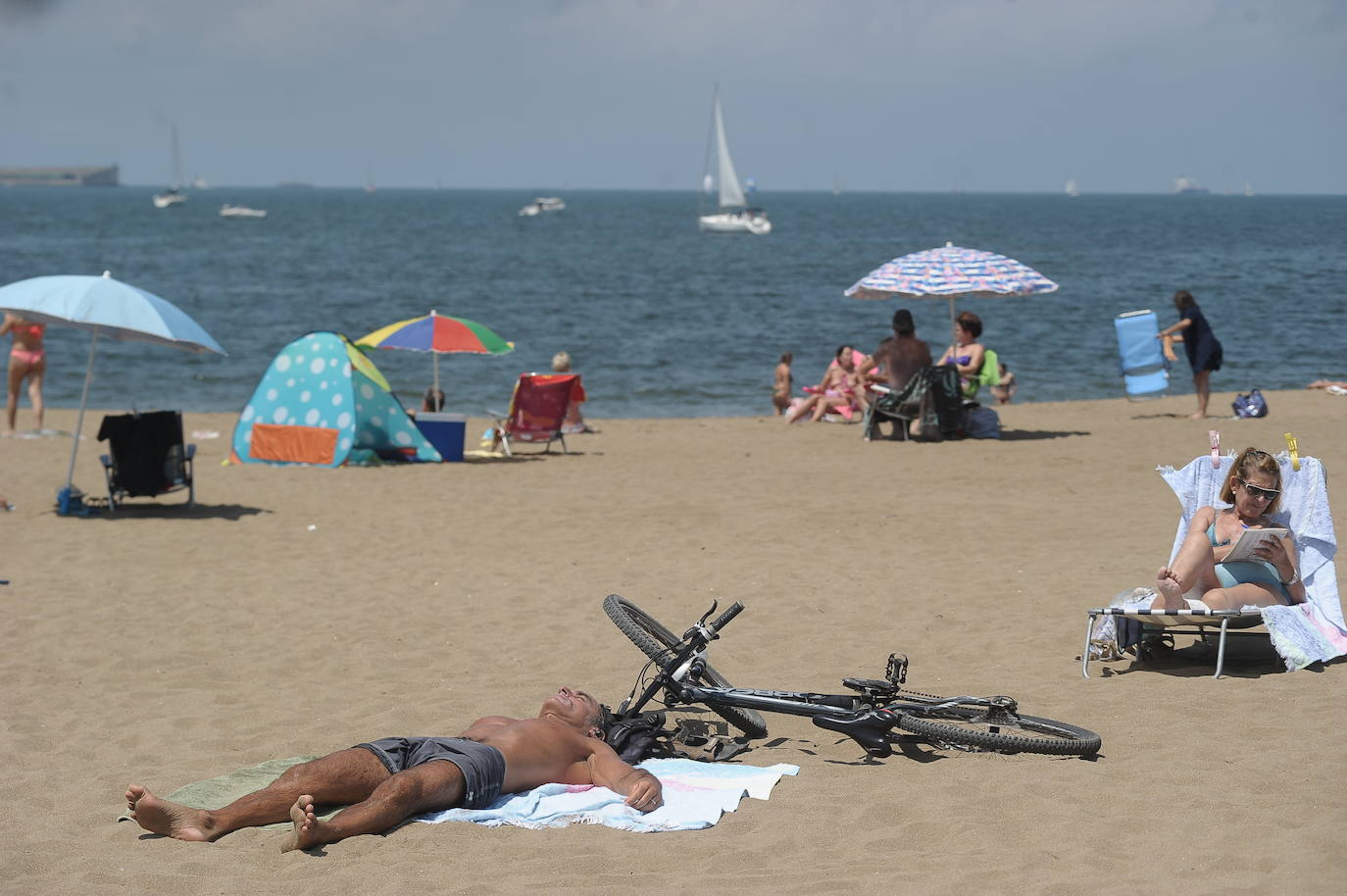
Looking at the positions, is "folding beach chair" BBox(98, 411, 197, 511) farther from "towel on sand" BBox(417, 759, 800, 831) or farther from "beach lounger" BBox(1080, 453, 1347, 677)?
"beach lounger" BBox(1080, 453, 1347, 677)

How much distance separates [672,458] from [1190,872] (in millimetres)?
9781

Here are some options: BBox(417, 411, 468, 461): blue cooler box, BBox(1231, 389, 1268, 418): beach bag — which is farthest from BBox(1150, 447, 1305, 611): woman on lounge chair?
BBox(1231, 389, 1268, 418): beach bag

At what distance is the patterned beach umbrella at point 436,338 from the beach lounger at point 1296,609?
825 cm

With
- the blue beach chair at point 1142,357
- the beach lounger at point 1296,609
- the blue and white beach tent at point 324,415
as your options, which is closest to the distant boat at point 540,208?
the blue beach chair at point 1142,357

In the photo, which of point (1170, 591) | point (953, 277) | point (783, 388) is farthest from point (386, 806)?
point (783, 388)

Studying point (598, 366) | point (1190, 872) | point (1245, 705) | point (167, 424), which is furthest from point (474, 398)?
point (1190, 872)

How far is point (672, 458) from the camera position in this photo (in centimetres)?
1372

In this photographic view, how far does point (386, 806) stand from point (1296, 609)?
417cm

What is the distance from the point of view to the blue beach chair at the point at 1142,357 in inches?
660

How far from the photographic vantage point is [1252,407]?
15.7 m

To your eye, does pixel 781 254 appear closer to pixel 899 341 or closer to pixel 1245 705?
pixel 899 341

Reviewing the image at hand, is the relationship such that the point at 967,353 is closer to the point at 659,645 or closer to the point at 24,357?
the point at 659,645

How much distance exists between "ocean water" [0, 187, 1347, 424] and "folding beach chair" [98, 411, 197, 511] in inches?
387

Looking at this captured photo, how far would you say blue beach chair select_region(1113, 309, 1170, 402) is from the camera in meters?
16.8
